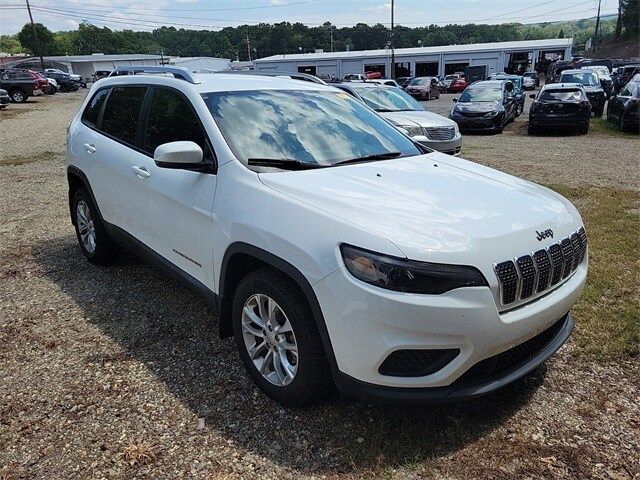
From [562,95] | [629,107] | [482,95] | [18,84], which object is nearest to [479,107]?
[482,95]

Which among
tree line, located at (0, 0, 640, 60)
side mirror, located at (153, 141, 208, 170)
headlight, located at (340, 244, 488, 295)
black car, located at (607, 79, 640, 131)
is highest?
tree line, located at (0, 0, 640, 60)

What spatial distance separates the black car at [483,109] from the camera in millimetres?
16000

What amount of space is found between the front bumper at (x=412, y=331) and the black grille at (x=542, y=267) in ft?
0.45

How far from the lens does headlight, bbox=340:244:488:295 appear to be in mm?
2246

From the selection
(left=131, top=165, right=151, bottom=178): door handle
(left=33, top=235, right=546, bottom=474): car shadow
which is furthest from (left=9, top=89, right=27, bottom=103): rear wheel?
(left=131, top=165, right=151, bottom=178): door handle

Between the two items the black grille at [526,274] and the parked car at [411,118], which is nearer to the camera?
the black grille at [526,274]

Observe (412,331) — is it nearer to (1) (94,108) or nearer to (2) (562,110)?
(1) (94,108)

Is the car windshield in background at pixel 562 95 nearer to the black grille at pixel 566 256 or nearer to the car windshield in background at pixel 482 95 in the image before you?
the car windshield in background at pixel 482 95

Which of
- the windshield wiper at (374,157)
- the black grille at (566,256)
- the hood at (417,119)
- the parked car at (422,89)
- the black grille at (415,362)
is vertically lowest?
the parked car at (422,89)

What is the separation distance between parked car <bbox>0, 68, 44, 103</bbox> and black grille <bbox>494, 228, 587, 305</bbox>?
3250 centimetres

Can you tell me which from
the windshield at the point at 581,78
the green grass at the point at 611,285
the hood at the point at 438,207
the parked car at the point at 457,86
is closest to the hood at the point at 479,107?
the windshield at the point at 581,78

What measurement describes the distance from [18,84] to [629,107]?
29.4 metres

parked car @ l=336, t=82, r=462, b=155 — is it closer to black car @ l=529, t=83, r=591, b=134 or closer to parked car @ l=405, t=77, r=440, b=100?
black car @ l=529, t=83, r=591, b=134

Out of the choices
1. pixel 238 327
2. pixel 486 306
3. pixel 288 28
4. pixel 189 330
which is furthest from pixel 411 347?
pixel 288 28
